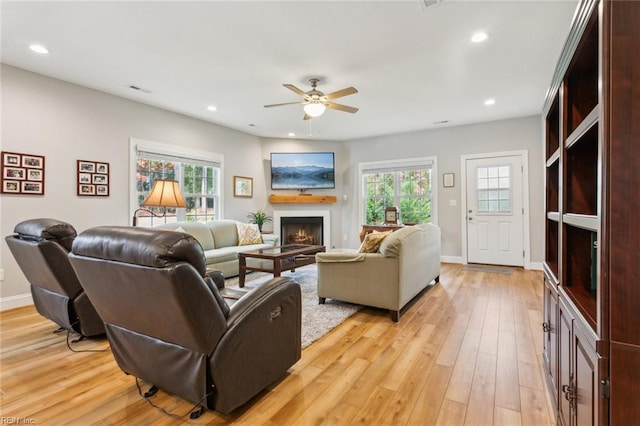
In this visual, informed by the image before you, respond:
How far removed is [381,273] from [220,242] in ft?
9.86

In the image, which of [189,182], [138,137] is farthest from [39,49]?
[189,182]

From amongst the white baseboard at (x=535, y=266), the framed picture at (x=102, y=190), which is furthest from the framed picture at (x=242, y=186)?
the white baseboard at (x=535, y=266)

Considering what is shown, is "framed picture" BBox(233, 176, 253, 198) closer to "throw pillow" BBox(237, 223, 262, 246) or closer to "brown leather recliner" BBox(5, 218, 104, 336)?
"throw pillow" BBox(237, 223, 262, 246)

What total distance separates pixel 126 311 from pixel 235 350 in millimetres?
575

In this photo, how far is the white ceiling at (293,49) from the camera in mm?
2447

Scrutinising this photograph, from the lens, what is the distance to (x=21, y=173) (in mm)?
3453

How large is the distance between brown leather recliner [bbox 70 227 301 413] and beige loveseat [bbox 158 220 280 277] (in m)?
2.42

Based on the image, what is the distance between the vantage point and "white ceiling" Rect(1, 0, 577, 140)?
2447mm

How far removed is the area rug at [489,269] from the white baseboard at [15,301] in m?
6.07

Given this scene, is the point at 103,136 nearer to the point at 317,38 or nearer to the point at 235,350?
the point at 317,38

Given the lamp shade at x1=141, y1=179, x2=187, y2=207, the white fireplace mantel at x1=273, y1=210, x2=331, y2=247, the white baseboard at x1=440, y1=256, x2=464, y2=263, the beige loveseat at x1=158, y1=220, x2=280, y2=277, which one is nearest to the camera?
the lamp shade at x1=141, y1=179, x2=187, y2=207

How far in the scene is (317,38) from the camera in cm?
283

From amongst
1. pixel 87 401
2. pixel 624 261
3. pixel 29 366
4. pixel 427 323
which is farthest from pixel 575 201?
pixel 29 366

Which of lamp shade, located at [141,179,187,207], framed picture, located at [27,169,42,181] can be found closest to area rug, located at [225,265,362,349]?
lamp shade, located at [141,179,187,207]
